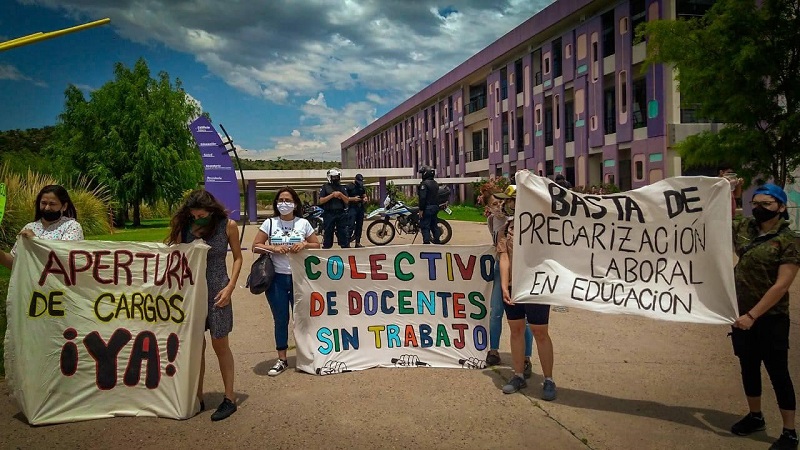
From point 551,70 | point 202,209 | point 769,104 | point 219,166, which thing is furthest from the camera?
point 551,70

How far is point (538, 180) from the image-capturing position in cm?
464

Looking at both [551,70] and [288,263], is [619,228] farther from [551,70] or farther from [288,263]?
[551,70]

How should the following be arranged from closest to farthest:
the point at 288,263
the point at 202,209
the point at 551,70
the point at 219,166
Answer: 1. the point at 202,209
2. the point at 288,263
3. the point at 219,166
4. the point at 551,70

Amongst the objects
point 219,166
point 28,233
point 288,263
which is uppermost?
point 219,166

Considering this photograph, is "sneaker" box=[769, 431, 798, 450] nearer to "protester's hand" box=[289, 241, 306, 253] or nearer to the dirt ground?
the dirt ground

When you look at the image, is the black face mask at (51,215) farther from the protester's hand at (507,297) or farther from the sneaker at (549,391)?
the sneaker at (549,391)

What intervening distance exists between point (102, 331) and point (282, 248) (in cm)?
159

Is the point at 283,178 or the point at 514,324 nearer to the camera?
the point at 514,324

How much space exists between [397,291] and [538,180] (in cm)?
178

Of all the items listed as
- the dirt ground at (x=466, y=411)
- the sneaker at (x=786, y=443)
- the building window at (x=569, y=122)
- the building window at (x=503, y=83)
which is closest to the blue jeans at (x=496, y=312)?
the dirt ground at (x=466, y=411)

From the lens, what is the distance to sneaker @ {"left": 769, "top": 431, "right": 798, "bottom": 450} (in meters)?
3.53

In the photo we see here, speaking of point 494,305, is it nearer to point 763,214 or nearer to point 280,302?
point 280,302

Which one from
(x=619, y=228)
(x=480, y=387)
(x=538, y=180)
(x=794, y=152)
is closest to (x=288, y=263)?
(x=480, y=387)

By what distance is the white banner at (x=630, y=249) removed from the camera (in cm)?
429
